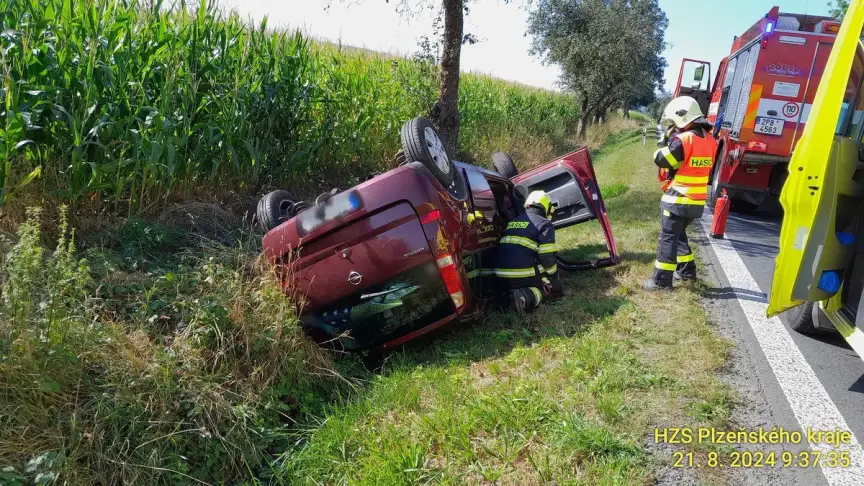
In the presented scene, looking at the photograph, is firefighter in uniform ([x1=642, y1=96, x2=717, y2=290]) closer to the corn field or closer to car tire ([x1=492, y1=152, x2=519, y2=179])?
car tire ([x1=492, y1=152, x2=519, y2=179])

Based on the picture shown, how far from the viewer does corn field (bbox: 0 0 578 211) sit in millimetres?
3428

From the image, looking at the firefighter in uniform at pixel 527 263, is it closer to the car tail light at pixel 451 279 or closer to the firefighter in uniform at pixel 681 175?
the car tail light at pixel 451 279

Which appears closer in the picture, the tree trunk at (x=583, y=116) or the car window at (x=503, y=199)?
the car window at (x=503, y=199)

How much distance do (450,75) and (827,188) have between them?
5.66 metres

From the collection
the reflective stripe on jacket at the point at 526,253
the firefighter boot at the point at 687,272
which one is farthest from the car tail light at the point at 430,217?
the firefighter boot at the point at 687,272

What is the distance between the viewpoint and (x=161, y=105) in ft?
13.2

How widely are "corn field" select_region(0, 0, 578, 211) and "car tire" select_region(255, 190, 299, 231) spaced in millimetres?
716

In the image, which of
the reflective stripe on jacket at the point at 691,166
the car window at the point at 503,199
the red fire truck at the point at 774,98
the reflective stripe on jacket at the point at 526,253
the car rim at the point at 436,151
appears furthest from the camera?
the red fire truck at the point at 774,98

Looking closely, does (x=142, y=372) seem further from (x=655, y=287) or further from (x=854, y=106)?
(x=854, y=106)

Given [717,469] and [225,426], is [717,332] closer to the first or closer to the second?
Result: [717,469]

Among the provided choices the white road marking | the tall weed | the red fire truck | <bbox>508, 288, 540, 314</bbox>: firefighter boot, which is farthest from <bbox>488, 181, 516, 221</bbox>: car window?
the red fire truck

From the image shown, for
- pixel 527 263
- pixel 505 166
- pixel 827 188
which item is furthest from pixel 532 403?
pixel 505 166

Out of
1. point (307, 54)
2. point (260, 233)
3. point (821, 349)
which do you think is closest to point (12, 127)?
point (260, 233)

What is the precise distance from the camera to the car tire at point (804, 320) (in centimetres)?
368
